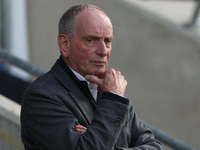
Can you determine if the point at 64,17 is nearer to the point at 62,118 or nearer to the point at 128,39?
the point at 62,118

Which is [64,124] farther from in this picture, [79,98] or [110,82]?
[110,82]

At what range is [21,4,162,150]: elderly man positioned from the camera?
6.44 ft

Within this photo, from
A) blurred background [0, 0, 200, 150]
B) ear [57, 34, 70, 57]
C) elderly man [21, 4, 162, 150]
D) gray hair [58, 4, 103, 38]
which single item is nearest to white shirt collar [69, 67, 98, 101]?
elderly man [21, 4, 162, 150]

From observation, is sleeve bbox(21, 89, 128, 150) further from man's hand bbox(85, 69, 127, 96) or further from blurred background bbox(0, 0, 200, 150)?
blurred background bbox(0, 0, 200, 150)

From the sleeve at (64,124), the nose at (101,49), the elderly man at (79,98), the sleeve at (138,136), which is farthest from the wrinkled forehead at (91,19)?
the sleeve at (138,136)

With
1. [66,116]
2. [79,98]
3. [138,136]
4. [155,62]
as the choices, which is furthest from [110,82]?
[155,62]

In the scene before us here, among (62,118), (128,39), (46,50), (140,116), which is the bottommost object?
(140,116)

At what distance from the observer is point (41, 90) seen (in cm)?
207

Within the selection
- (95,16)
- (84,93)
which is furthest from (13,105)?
(95,16)

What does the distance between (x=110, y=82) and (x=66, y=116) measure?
32 cm

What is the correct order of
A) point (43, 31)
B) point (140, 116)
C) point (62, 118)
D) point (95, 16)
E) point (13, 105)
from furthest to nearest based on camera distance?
point (43, 31) → point (140, 116) → point (13, 105) → point (95, 16) → point (62, 118)

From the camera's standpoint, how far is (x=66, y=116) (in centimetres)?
202

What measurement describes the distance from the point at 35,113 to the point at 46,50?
18.2ft

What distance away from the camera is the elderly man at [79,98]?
6.44 feet
